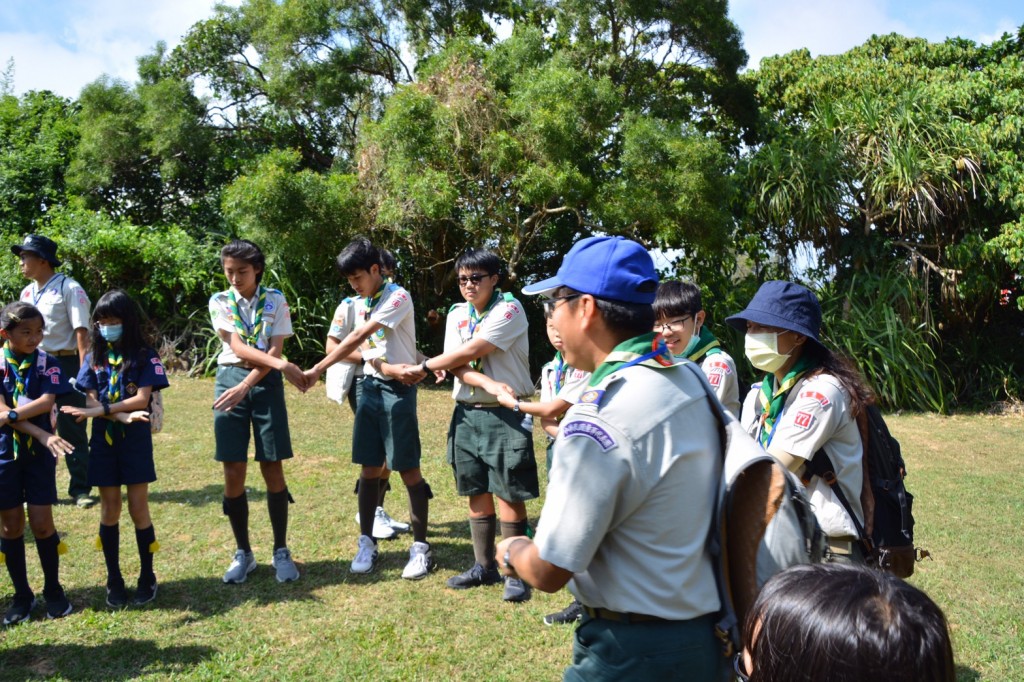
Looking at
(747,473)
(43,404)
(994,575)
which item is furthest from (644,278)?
(994,575)

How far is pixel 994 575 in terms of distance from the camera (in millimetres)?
5562

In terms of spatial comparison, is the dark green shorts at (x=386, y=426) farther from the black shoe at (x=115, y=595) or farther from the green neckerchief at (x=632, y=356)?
the green neckerchief at (x=632, y=356)

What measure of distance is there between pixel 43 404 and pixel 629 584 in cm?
379

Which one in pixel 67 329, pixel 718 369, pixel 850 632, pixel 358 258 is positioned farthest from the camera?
pixel 67 329

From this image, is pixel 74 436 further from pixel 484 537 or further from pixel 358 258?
pixel 484 537

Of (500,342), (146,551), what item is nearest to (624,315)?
(500,342)

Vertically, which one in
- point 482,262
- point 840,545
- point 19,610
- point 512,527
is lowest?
point 19,610

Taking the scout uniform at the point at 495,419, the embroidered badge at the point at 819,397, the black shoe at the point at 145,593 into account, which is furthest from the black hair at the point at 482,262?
the black shoe at the point at 145,593

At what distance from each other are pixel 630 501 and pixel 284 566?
12.5 feet

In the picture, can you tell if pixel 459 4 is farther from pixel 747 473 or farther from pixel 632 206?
pixel 747 473

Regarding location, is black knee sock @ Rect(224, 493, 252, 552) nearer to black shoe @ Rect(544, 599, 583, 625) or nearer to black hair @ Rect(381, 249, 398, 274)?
black hair @ Rect(381, 249, 398, 274)

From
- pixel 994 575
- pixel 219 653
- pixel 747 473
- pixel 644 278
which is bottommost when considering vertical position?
pixel 994 575

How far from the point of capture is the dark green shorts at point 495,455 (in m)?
4.92

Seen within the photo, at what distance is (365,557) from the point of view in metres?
5.40
